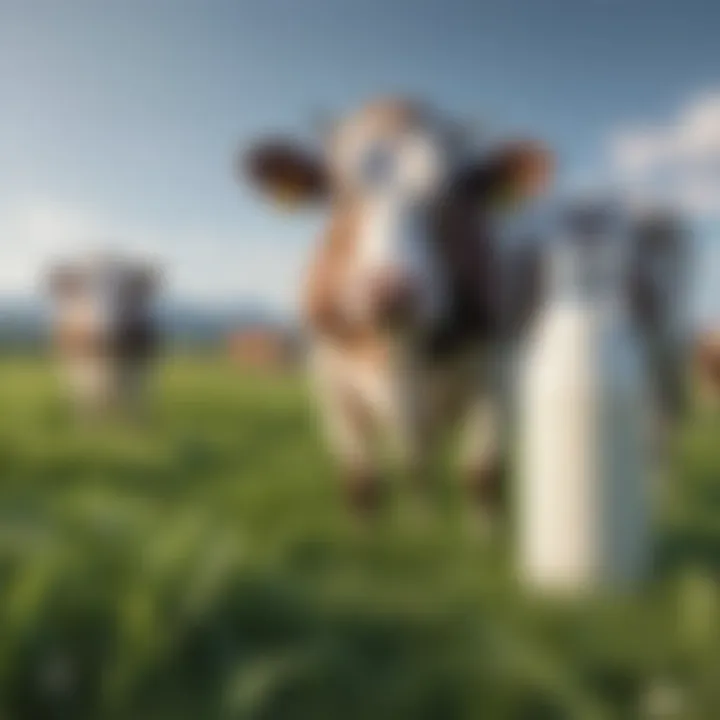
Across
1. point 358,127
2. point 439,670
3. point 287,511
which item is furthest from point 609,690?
point 358,127

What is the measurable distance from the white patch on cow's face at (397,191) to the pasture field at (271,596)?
0.11 m

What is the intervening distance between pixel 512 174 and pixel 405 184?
0.19 ft

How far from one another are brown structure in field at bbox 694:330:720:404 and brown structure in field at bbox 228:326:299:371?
0.26 meters

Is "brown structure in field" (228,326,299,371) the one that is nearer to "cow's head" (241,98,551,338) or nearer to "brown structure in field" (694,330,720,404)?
"cow's head" (241,98,551,338)

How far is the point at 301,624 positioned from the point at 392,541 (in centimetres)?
11

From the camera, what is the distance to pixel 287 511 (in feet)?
2.04

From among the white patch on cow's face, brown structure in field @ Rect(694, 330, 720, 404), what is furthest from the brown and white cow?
brown structure in field @ Rect(694, 330, 720, 404)

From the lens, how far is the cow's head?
60cm

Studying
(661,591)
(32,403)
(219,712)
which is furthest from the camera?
(32,403)

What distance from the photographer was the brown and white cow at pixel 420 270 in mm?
615

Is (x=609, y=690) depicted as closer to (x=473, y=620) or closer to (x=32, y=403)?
(x=473, y=620)

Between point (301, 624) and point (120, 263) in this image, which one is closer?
point (301, 624)

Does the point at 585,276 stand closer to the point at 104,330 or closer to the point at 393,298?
the point at 393,298

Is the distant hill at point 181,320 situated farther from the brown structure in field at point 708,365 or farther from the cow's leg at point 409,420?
the brown structure in field at point 708,365
